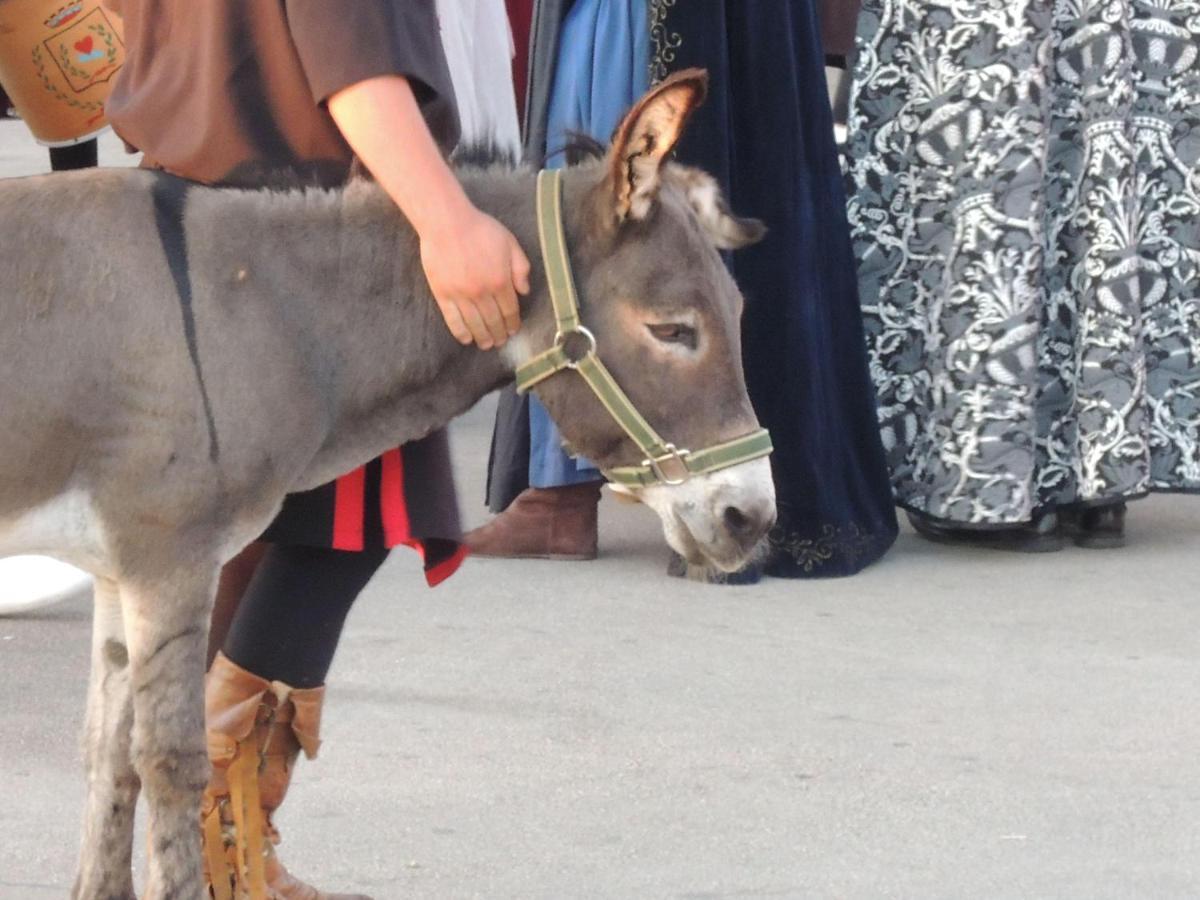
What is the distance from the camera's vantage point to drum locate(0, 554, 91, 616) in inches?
202

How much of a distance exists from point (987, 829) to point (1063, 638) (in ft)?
4.44

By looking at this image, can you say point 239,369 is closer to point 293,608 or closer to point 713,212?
point 293,608

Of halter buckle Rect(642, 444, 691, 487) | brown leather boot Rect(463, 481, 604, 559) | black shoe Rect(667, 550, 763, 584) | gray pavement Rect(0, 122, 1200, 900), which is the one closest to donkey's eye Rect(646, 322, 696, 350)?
halter buckle Rect(642, 444, 691, 487)

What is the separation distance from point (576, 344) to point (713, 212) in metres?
0.29

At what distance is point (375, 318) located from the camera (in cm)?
273

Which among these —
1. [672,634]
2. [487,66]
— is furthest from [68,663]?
[487,66]

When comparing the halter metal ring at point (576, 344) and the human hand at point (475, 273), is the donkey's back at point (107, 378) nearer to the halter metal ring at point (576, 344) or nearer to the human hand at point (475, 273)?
the human hand at point (475, 273)

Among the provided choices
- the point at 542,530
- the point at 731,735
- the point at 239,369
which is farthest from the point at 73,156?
the point at 239,369

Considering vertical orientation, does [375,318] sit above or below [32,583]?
above

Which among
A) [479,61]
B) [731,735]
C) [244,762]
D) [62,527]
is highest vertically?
[479,61]

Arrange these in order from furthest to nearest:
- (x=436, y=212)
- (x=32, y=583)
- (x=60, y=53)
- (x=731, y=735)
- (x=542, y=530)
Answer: (x=542, y=530) < (x=32, y=583) < (x=60, y=53) < (x=731, y=735) < (x=436, y=212)

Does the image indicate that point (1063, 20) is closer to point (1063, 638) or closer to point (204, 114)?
point (1063, 638)

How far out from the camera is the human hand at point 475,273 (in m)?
2.64

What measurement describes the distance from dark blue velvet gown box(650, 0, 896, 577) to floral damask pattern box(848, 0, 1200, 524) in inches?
8.8
